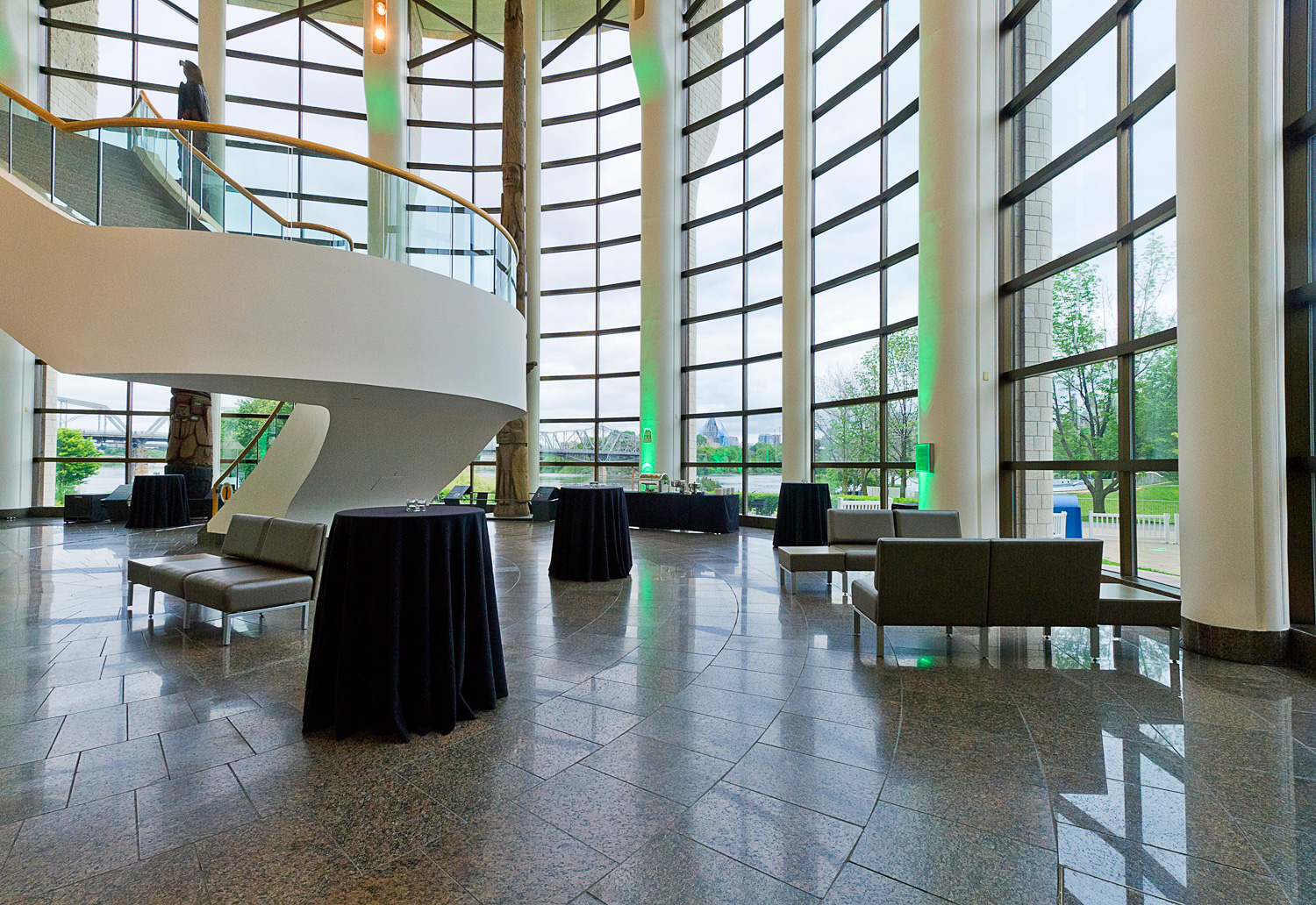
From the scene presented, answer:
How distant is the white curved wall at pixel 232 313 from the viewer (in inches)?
222

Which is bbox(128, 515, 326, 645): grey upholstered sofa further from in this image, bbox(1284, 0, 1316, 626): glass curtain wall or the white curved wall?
bbox(1284, 0, 1316, 626): glass curtain wall

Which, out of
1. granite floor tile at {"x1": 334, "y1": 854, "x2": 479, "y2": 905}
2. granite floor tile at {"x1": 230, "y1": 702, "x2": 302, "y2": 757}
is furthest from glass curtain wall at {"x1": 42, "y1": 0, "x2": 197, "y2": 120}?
granite floor tile at {"x1": 334, "y1": 854, "x2": 479, "y2": 905}

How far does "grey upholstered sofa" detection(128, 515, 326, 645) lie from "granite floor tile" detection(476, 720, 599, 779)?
9.16 ft

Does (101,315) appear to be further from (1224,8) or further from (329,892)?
(1224,8)

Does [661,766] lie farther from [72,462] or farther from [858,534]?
[72,462]

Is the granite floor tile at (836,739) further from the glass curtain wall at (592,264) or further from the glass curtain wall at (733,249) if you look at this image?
the glass curtain wall at (592,264)

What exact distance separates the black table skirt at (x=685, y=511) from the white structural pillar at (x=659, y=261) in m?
2.35

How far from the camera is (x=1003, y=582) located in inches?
179

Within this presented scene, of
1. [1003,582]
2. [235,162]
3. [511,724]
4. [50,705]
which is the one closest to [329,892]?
[511,724]

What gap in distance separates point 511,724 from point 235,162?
6.11 m

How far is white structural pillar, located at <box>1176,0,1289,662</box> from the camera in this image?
14.5 feet

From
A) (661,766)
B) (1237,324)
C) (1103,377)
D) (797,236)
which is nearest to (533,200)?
(797,236)

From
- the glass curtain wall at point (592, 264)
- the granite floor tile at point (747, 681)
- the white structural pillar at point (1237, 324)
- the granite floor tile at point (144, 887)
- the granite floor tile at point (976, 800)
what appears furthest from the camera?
the glass curtain wall at point (592, 264)

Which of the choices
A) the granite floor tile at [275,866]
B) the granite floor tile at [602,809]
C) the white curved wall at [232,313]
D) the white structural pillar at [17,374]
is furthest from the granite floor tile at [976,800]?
the white structural pillar at [17,374]
